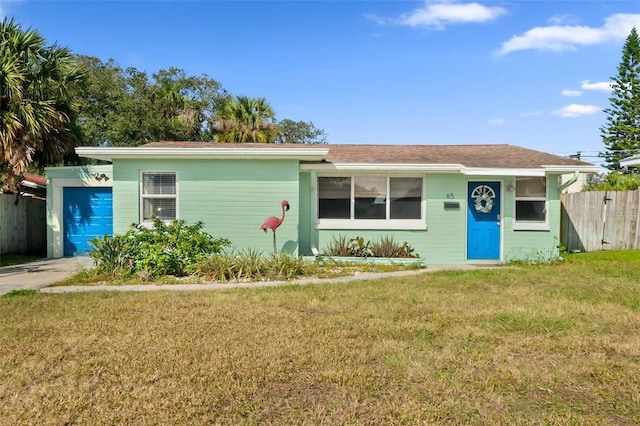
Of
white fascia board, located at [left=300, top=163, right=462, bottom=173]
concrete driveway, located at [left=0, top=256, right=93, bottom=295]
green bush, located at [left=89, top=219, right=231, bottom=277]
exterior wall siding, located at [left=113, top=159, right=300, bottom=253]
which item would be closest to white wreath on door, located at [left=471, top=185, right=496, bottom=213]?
white fascia board, located at [left=300, top=163, right=462, bottom=173]

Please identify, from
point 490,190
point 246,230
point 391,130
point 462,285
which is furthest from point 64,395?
point 391,130

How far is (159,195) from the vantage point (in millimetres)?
11062

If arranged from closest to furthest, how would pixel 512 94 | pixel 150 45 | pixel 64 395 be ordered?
pixel 64 395, pixel 512 94, pixel 150 45

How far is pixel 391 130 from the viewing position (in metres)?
24.7

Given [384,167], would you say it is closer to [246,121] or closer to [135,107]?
[246,121]

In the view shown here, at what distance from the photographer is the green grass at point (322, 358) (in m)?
3.35

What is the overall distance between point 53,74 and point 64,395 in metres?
11.7

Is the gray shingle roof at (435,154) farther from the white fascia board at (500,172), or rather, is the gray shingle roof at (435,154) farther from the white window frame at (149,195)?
the white window frame at (149,195)

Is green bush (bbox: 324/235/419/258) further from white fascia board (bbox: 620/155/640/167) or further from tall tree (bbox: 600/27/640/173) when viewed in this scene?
tall tree (bbox: 600/27/640/173)

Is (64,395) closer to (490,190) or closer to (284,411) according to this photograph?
(284,411)

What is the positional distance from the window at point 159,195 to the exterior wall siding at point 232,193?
172mm

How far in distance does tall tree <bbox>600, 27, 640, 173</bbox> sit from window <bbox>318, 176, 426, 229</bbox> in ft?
72.1

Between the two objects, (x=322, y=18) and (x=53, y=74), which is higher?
(x=322, y=18)

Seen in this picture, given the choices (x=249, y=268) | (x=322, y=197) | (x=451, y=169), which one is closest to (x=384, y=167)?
(x=451, y=169)
